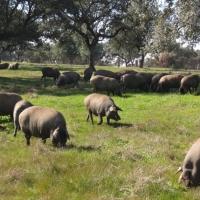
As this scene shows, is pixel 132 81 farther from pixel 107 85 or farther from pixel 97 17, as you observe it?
pixel 97 17

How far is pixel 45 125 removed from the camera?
8867 millimetres

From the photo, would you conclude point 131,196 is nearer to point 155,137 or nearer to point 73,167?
point 73,167

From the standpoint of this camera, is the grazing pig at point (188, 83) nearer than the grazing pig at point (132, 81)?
Yes

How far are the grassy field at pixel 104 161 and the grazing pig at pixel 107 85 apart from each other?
599cm

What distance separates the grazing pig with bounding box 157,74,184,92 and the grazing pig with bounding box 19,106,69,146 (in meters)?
13.2

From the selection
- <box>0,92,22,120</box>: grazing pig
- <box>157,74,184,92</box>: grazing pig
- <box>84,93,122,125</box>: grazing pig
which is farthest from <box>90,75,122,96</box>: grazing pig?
<box>0,92,22,120</box>: grazing pig

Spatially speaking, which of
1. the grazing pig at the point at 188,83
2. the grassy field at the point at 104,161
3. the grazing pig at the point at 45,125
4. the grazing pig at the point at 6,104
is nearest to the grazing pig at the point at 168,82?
the grazing pig at the point at 188,83

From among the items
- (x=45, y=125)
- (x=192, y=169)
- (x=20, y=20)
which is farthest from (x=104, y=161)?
(x=20, y=20)

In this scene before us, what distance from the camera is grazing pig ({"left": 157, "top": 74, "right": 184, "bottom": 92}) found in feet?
69.2

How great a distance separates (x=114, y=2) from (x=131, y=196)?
32378 millimetres

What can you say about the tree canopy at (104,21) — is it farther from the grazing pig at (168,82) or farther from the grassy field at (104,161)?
the grassy field at (104,161)

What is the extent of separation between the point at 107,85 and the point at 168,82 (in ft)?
13.4

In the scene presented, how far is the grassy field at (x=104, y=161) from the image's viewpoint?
6051mm

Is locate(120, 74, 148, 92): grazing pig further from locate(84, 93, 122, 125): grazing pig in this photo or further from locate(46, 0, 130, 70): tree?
locate(46, 0, 130, 70): tree
